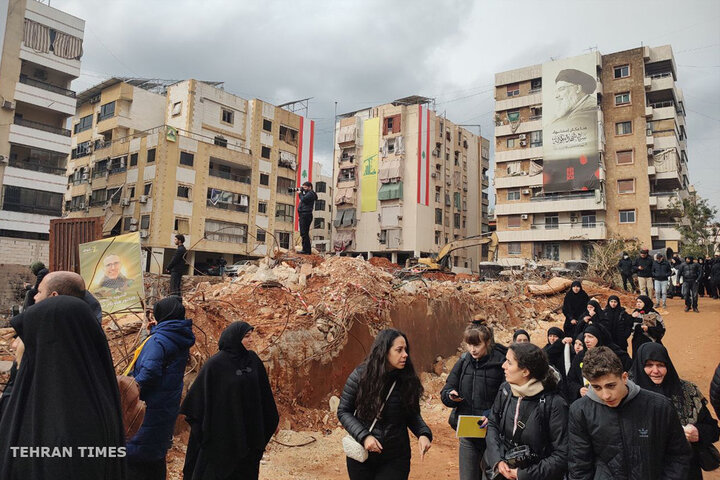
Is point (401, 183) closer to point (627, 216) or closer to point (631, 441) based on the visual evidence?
point (627, 216)

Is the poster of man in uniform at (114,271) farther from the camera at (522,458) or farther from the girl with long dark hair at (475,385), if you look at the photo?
the camera at (522,458)

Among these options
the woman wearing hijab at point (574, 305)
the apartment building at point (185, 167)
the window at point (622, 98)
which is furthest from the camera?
the window at point (622, 98)

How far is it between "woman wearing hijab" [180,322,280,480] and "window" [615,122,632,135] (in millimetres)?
41088

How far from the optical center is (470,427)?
338cm

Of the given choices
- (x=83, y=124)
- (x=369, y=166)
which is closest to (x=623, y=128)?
(x=369, y=166)

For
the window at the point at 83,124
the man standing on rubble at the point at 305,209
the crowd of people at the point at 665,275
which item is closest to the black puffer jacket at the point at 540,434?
the man standing on rubble at the point at 305,209

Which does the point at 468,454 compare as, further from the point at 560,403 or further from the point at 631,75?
the point at 631,75

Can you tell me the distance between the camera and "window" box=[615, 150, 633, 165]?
36.5 metres

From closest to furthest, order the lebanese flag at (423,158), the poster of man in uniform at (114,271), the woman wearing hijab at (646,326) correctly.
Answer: the woman wearing hijab at (646,326) → the poster of man in uniform at (114,271) → the lebanese flag at (423,158)

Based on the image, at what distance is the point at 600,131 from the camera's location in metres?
36.6

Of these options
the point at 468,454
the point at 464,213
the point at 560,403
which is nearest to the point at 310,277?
the point at 468,454

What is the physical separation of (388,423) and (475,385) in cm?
115

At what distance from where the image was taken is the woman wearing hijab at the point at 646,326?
4.60 meters

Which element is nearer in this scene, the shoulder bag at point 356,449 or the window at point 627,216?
the shoulder bag at point 356,449
